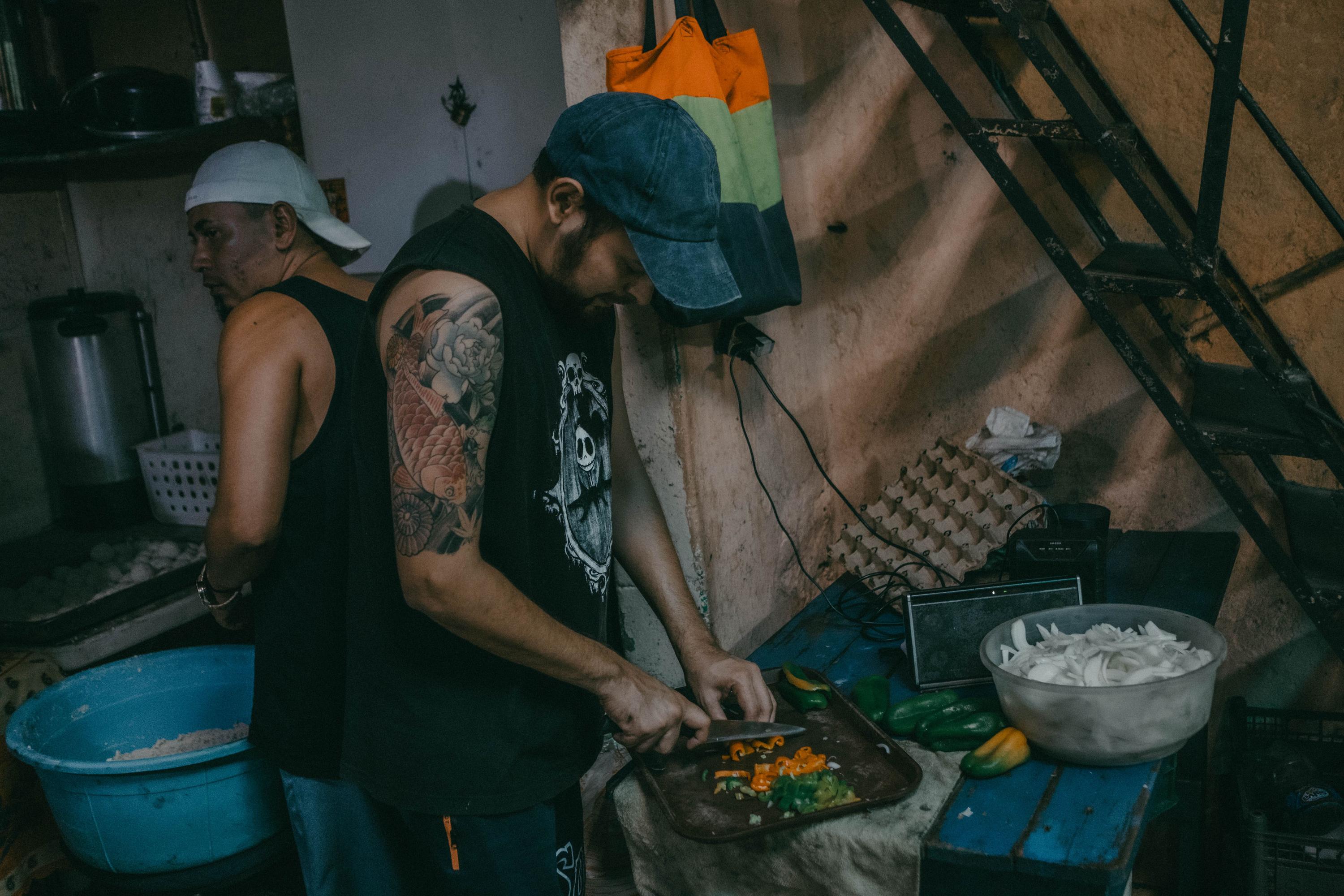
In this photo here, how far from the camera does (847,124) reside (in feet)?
10.8

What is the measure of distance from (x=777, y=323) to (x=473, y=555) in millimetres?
1767

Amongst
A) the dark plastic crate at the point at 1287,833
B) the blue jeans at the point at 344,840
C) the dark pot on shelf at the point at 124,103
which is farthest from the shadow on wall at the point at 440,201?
the dark plastic crate at the point at 1287,833

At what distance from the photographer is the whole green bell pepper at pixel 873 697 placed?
7.03 ft

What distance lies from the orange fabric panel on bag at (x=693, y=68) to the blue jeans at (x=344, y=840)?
5.25 feet

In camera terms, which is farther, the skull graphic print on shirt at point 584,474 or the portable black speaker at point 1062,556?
the portable black speaker at point 1062,556

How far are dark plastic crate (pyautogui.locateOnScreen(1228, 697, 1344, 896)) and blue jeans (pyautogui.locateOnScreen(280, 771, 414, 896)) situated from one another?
7.09ft

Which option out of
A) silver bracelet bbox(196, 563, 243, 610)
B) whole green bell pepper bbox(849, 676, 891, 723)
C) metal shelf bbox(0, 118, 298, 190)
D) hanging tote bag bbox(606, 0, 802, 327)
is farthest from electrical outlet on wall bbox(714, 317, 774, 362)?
metal shelf bbox(0, 118, 298, 190)

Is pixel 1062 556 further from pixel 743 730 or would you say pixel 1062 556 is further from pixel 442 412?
pixel 442 412

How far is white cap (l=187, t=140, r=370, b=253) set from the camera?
221 centimetres

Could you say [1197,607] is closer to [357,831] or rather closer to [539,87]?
[357,831]

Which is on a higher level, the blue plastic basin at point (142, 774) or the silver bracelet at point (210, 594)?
the silver bracelet at point (210, 594)

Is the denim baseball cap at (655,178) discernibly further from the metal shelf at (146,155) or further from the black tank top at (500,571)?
the metal shelf at (146,155)

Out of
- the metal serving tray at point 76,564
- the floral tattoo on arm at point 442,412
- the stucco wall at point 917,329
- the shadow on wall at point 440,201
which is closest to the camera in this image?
the floral tattoo on arm at point 442,412

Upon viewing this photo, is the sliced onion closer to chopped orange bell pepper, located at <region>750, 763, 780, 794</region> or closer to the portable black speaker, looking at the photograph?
the portable black speaker
